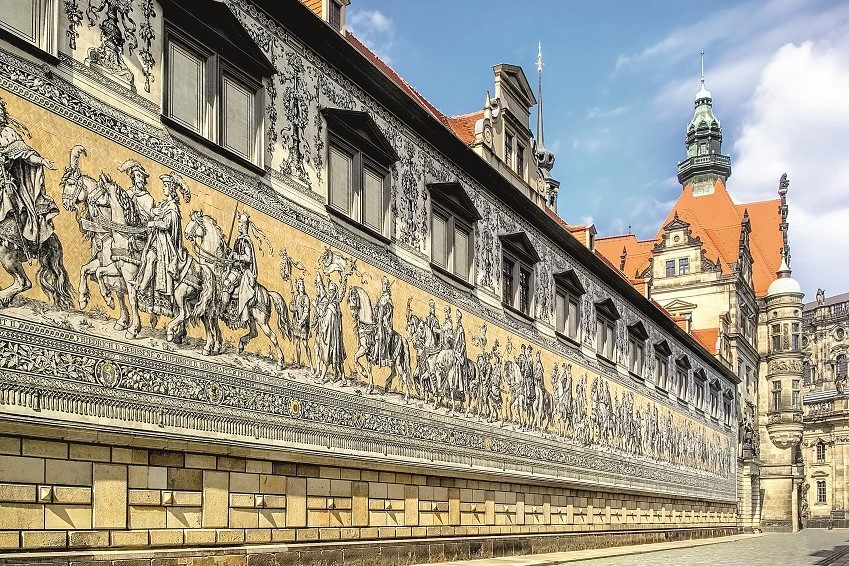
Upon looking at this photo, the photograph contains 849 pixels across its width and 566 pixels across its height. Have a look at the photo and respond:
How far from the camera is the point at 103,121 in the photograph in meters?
8.64

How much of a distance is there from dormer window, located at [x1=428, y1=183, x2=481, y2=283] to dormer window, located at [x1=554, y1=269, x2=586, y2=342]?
483 cm

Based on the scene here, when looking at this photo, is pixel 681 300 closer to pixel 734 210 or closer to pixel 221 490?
pixel 734 210

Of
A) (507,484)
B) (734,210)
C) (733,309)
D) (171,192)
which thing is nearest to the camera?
(171,192)

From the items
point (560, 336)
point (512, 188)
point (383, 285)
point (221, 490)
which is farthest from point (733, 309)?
point (221, 490)

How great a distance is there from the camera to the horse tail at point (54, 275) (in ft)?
25.5

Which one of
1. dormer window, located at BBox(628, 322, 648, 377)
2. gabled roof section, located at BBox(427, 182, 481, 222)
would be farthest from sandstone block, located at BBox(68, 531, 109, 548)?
dormer window, located at BBox(628, 322, 648, 377)

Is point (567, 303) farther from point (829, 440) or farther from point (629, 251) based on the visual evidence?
point (829, 440)

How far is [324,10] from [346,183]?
7.69 feet

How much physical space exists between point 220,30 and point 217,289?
289cm

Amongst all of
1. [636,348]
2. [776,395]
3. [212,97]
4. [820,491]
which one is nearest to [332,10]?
[212,97]

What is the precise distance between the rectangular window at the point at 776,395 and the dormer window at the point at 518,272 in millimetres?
35067

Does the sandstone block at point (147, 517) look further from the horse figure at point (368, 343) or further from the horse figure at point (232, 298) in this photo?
the horse figure at point (368, 343)

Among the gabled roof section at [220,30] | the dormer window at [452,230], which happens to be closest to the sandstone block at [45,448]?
the gabled roof section at [220,30]

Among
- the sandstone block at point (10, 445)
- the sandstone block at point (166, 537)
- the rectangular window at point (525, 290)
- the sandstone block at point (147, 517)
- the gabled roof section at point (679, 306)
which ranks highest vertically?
the gabled roof section at point (679, 306)
